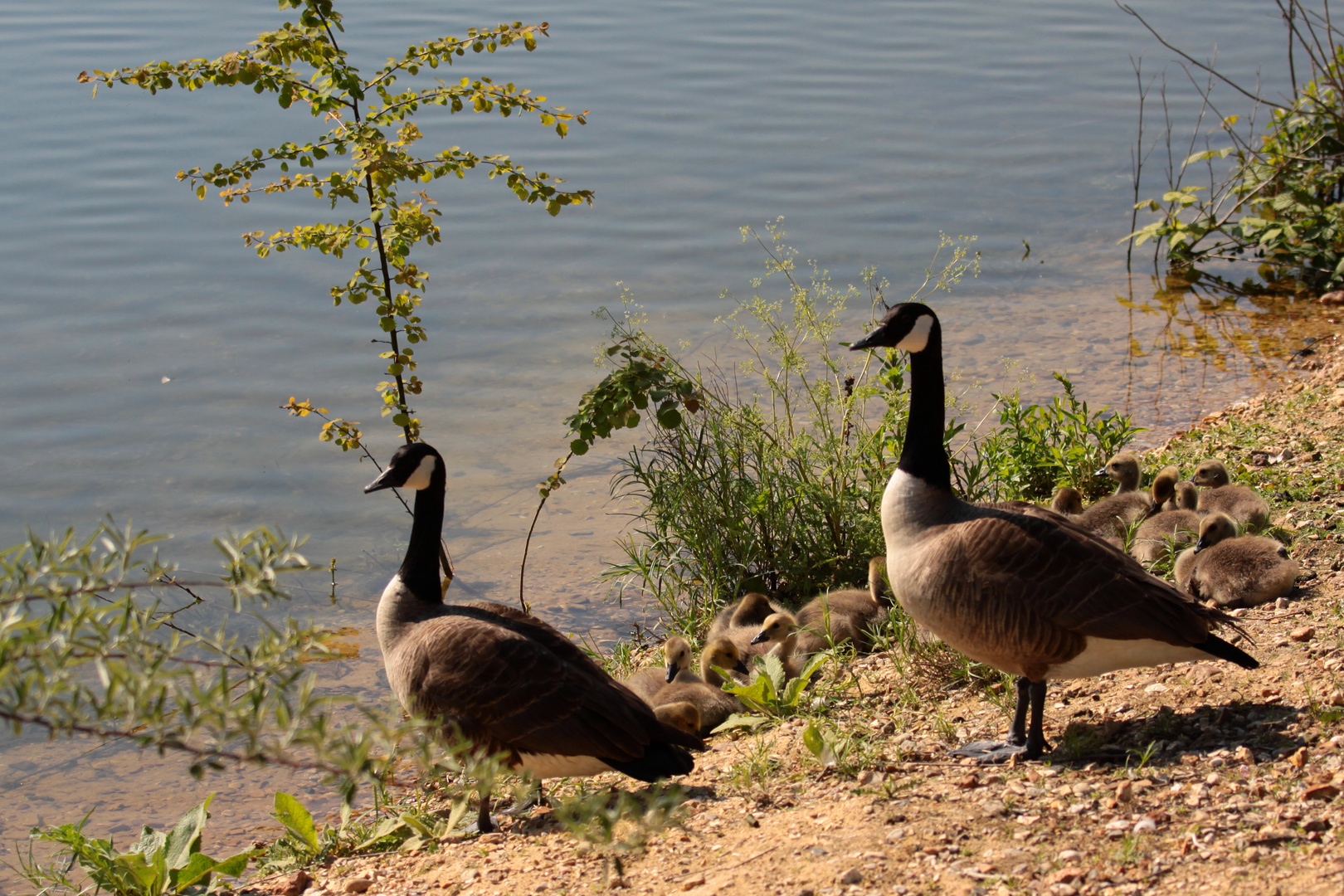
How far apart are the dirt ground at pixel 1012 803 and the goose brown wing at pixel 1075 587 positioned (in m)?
0.50

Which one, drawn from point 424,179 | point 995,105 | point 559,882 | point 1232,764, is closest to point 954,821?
point 1232,764

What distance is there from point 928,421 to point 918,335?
0.45 m

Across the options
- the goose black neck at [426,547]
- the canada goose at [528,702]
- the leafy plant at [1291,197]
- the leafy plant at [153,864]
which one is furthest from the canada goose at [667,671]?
the leafy plant at [1291,197]

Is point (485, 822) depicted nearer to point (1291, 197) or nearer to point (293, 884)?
point (293, 884)

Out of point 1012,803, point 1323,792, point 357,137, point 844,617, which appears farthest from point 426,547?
point 1323,792

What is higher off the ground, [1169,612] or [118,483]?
[1169,612]

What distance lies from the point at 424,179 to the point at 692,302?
590 cm

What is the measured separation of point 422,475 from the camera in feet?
20.3

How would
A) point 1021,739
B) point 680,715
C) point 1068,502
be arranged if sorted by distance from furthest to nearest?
point 1068,502 → point 680,715 → point 1021,739

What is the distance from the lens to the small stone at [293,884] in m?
4.91

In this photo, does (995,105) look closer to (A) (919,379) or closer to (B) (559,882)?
(A) (919,379)

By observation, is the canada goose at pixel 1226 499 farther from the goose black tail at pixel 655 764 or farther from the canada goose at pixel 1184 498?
the goose black tail at pixel 655 764

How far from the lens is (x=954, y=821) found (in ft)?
14.1

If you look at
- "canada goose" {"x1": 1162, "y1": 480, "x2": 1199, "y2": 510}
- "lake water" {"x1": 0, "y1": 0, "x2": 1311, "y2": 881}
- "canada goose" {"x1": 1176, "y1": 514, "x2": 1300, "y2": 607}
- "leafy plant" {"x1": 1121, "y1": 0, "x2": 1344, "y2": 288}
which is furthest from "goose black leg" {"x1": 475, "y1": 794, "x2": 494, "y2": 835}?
"leafy plant" {"x1": 1121, "y1": 0, "x2": 1344, "y2": 288}
